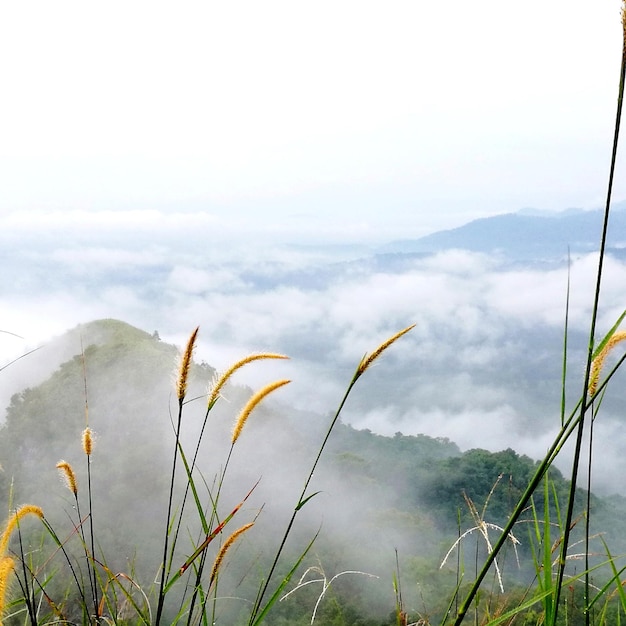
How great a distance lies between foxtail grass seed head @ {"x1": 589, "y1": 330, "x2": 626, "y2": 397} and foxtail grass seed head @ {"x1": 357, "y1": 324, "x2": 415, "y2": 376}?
30cm

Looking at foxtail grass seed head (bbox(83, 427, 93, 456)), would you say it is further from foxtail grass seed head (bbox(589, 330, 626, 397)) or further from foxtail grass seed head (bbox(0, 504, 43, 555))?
foxtail grass seed head (bbox(589, 330, 626, 397))

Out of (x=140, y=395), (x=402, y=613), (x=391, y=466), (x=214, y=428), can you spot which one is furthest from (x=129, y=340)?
(x=402, y=613)

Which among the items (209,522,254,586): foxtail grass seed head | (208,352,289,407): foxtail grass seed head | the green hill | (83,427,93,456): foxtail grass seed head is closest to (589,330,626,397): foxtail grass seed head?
(208,352,289,407): foxtail grass seed head

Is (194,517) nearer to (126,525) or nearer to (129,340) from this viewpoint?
(126,525)

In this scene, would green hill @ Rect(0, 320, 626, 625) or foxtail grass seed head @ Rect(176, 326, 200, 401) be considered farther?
green hill @ Rect(0, 320, 626, 625)

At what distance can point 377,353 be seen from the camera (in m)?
1.18

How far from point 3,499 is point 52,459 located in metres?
4.74

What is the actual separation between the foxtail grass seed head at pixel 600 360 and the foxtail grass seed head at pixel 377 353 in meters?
0.30

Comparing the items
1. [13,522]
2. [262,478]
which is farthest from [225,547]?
[262,478]

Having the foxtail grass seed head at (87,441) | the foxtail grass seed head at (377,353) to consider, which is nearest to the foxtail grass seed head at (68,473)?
the foxtail grass seed head at (87,441)

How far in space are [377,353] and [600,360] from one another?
0.37 meters

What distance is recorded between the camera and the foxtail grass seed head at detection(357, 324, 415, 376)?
1.17 meters

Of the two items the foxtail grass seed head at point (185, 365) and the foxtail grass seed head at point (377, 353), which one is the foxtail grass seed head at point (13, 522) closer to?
the foxtail grass seed head at point (185, 365)

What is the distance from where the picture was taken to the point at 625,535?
47094mm
